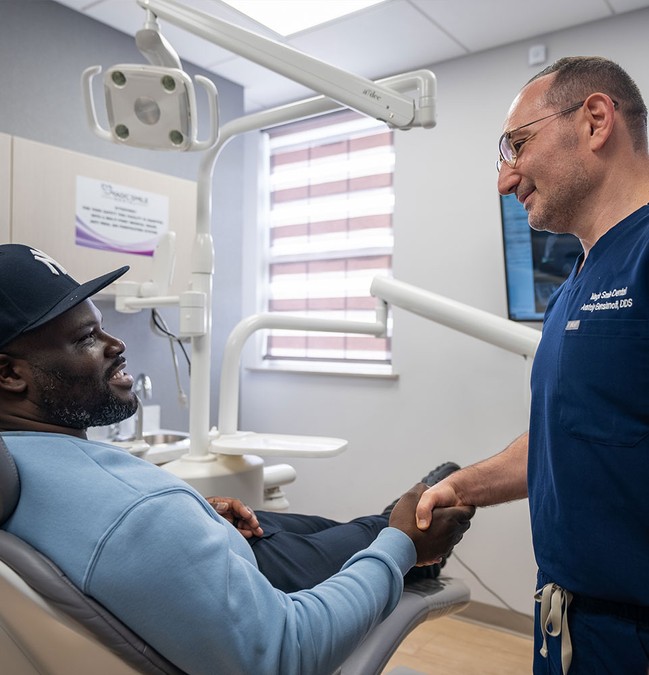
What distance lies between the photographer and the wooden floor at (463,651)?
2.49 meters

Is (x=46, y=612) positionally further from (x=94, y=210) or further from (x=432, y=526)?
(x=94, y=210)

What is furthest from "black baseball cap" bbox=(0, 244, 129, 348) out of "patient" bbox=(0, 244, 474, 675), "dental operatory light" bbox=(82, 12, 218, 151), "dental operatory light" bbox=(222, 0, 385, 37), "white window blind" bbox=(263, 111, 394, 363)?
"white window blind" bbox=(263, 111, 394, 363)

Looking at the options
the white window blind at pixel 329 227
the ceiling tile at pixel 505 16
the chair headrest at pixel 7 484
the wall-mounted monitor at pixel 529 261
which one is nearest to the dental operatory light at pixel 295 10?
the ceiling tile at pixel 505 16

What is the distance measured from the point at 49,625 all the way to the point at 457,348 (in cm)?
245

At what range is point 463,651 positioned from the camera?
264 cm

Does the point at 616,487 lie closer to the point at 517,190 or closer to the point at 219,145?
the point at 517,190

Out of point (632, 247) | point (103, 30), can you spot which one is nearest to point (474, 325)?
point (632, 247)

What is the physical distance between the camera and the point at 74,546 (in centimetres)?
81

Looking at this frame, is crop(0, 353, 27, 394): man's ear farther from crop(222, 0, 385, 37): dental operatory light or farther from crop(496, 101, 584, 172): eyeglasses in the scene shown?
crop(222, 0, 385, 37): dental operatory light

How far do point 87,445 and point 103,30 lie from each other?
2608 mm

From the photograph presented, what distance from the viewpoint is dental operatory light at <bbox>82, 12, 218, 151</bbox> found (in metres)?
1.45

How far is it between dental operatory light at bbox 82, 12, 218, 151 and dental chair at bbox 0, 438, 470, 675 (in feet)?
3.04

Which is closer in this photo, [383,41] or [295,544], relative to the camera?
[295,544]

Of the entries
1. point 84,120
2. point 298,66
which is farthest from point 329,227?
point 298,66
